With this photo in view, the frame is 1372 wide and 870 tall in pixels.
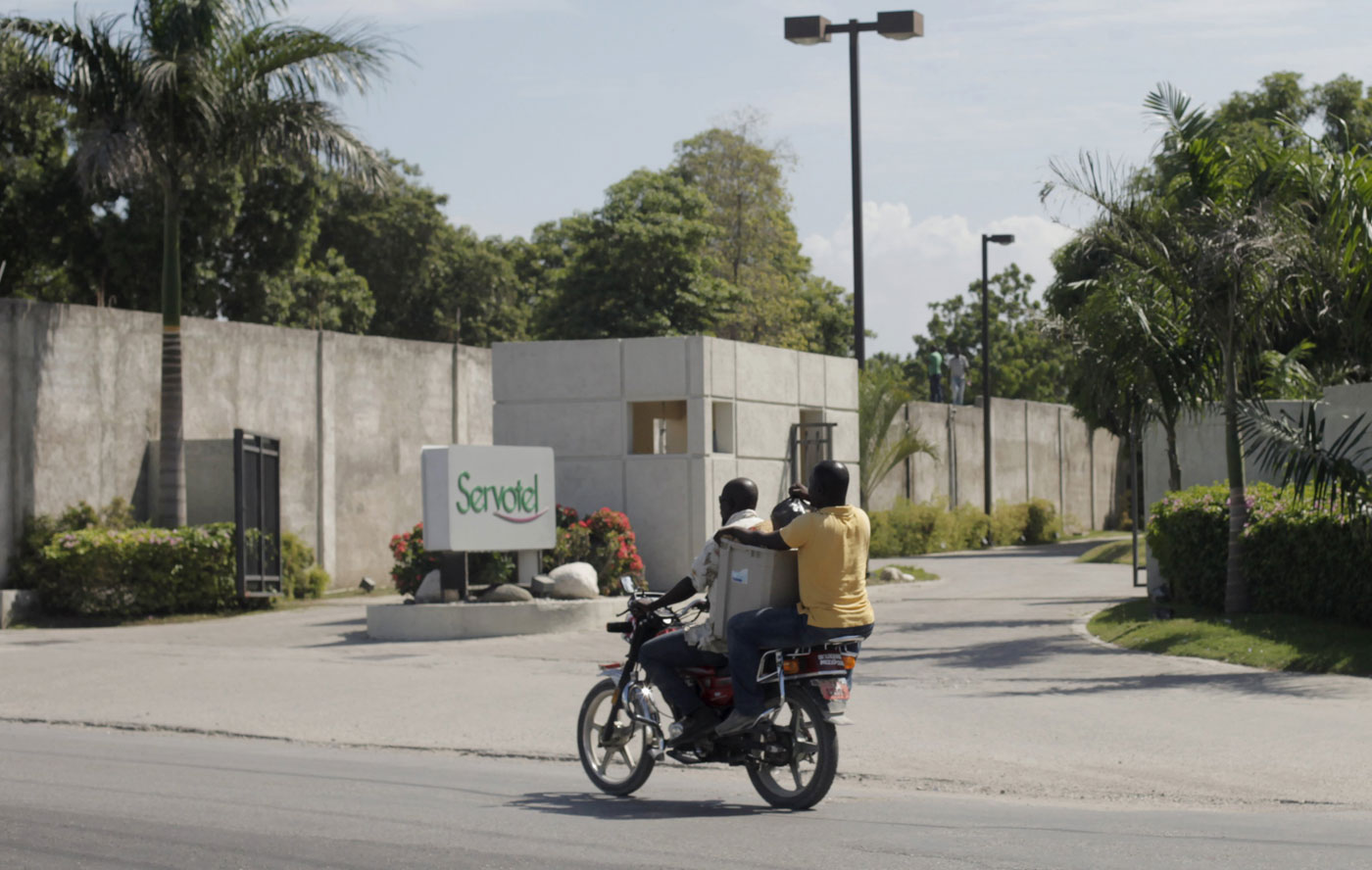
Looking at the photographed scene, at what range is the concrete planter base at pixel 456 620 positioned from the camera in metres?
17.7

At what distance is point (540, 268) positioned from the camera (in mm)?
56375

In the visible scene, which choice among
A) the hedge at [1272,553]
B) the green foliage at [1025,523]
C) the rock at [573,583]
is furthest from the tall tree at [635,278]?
the hedge at [1272,553]

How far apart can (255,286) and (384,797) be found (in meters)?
27.6

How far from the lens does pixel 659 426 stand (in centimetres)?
2533

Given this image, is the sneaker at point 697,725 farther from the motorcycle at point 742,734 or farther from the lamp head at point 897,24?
the lamp head at point 897,24

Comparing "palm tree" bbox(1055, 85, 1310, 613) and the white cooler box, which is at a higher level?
"palm tree" bbox(1055, 85, 1310, 613)

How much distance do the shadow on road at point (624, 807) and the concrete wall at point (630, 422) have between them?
1299 cm

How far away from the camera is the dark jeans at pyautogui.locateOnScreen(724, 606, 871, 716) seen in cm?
795

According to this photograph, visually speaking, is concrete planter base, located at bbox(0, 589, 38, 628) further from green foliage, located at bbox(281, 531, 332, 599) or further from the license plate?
the license plate

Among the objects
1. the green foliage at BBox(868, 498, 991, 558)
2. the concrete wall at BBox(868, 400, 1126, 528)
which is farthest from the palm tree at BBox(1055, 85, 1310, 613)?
the concrete wall at BBox(868, 400, 1126, 528)

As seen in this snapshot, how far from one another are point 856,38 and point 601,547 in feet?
34.1

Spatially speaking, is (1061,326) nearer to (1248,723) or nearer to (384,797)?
(1248,723)

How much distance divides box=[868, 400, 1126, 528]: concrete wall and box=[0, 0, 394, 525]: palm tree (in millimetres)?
17266

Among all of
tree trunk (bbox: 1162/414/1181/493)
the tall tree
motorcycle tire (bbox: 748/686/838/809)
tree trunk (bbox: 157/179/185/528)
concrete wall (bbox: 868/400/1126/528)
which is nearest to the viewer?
motorcycle tire (bbox: 748/686/838/809)
